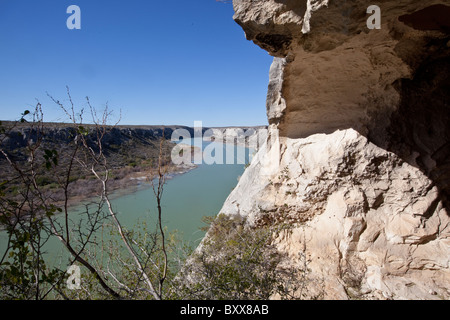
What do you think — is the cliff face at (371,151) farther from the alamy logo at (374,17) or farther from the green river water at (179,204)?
the green river water at (179,204)

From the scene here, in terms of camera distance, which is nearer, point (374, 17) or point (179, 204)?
point (374, 17)

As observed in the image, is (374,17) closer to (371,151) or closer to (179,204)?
(371,151)

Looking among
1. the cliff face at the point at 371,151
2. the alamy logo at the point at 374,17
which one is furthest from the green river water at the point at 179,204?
the alamy logo at the point at 374,17

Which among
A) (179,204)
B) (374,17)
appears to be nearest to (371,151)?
(374,17)

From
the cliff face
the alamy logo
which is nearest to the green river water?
the cliff face

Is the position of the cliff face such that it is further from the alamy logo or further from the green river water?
the green river water

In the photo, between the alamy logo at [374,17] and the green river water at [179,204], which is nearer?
the alamy logo at [374,17]

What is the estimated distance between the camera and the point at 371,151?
3.84 meters

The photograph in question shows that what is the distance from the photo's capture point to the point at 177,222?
34.2 feet

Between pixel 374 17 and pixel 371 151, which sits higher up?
pixel 374 17

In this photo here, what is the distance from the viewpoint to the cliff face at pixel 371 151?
3137 mm

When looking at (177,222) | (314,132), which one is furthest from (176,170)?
(314,132)

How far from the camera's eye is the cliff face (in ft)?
10.3
